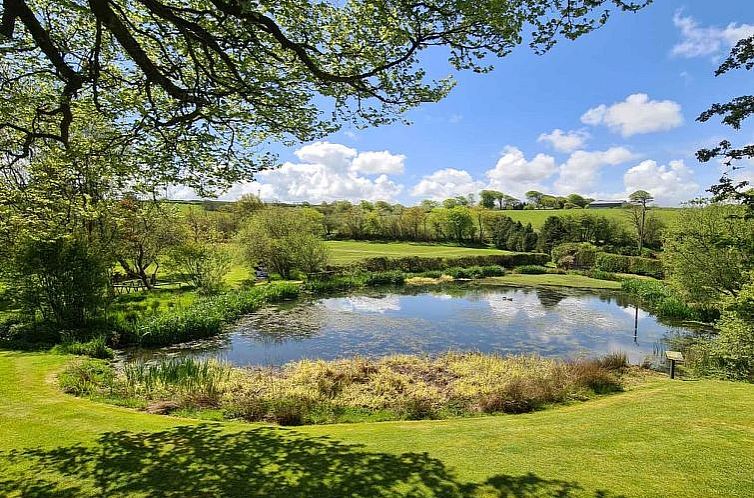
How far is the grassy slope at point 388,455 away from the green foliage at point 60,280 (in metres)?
9.48

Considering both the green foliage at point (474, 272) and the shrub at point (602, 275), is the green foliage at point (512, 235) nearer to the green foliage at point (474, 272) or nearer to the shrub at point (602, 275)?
the shrub at point (602, 275)

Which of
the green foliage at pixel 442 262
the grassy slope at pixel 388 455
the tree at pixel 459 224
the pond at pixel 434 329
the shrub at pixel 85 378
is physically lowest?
the pond at pixel 434 329

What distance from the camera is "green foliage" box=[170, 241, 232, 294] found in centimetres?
2689

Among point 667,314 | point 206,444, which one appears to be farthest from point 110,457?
point 667,314

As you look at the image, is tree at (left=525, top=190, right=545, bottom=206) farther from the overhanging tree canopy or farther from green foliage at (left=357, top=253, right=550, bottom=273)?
the overhanging tree canopy

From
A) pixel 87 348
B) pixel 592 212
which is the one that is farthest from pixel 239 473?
pixel 592 212

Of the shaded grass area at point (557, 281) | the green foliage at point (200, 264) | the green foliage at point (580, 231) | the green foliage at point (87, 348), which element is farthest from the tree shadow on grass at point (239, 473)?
the green foliage at point (580, 231)

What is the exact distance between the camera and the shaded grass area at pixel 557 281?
4000cm

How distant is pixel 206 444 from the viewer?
20.9 ft

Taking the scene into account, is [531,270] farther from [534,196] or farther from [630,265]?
[534,196]

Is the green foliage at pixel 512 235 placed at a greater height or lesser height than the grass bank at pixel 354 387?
greater

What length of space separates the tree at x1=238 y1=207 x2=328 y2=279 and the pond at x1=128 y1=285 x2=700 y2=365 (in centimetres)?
672

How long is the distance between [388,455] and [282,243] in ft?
107

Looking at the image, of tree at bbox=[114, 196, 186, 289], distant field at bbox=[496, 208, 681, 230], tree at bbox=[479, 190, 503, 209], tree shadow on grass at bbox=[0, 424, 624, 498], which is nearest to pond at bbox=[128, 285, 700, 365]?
tree at bbox=[114, 196, 186, 289]
